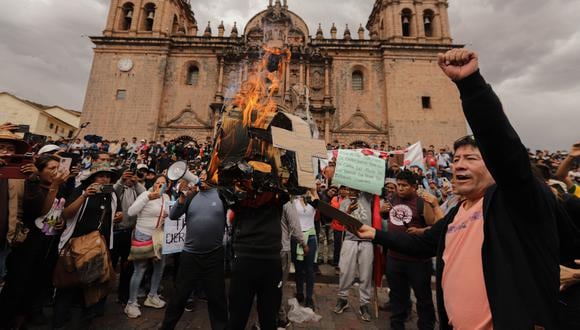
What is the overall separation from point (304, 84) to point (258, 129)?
21.7 m

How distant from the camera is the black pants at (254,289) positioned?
8.33ft

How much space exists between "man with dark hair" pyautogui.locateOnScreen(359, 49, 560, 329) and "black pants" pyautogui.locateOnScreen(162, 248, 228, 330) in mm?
2775

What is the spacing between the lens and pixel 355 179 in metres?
4.74

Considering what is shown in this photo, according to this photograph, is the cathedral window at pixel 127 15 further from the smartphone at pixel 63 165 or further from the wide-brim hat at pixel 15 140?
the smartphone at pixel 63 165

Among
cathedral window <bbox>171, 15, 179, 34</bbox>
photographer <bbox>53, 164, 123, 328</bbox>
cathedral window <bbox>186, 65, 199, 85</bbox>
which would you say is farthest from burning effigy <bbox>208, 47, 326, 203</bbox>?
Result: cathedral window <bbox>171, 15, 179, 34</bbox>

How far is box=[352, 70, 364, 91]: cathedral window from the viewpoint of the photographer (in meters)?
24.1

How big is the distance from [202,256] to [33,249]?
2375 mm

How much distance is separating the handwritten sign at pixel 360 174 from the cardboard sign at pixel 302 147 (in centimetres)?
253

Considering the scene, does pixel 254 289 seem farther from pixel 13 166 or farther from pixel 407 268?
pixel 13 166

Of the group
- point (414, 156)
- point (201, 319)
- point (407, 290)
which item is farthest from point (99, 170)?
point (414, 156)

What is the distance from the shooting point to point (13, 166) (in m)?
2.80

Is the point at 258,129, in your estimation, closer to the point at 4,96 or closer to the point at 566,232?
the point at 566,232

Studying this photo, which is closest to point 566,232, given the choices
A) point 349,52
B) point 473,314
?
point 473,314

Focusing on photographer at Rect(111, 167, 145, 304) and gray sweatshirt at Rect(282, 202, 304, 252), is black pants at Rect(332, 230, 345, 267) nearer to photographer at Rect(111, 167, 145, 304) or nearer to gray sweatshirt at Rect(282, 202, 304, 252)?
gray sweatshirt at Rect(282, 202, 304, 252)
